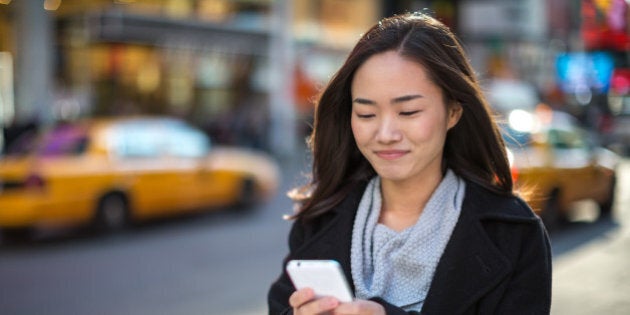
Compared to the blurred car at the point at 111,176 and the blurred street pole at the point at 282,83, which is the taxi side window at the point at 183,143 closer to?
the blurred car at the point at 111,176

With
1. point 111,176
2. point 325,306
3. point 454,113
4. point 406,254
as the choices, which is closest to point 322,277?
point 325,306

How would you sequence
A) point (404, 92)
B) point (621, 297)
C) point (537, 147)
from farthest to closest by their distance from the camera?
1. point (537, 147)
2. point (621, 297)
3. point (404, 92)

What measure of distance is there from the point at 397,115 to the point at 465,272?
0.46 meters

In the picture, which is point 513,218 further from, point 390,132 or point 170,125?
point 170,125

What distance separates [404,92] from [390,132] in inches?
4.5

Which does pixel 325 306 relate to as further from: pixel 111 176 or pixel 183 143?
pixel 183 143

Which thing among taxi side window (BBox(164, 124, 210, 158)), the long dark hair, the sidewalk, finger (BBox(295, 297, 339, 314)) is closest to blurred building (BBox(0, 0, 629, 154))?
taxi side window (BBox(164, 124, 210, 158))

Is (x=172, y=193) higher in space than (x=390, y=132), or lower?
lower

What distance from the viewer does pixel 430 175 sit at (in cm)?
224

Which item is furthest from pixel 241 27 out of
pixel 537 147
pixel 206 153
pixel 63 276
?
pixel 63 276

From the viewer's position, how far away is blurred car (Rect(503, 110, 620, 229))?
992 centimetres

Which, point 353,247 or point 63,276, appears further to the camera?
point 63,276

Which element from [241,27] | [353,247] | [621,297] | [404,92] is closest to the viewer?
[404,92]

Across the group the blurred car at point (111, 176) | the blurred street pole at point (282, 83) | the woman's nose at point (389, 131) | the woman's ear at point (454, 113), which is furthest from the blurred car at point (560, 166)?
the blurred street pole at point (282, 83)
